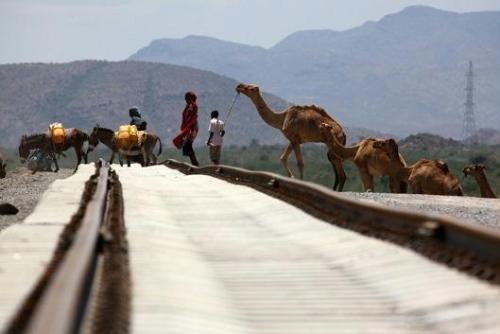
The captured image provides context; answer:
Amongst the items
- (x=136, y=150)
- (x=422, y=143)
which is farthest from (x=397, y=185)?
(x=422, y=143)

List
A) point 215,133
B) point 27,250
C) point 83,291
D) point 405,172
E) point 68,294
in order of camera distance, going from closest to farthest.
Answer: point 68,294 → point 83,291 → point 27,250 → point 405,172 → point 215,133

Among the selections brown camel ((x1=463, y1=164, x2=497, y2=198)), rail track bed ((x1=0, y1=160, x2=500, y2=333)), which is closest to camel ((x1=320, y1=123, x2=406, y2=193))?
brown camel ((x1=463, y1=164, x2=497, y2=198))

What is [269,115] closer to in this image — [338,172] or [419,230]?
[338,172]

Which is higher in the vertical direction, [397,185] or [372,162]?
[372,162]

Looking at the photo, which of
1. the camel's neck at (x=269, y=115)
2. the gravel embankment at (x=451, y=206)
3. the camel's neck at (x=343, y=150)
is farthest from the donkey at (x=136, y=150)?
the gravel embankment at (x=451, y=206)

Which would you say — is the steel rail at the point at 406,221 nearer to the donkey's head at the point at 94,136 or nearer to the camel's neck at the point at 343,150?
the camel's neck at the point at 343,150

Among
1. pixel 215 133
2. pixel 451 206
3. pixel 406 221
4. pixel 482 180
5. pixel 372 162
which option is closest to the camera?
pixel 406 221

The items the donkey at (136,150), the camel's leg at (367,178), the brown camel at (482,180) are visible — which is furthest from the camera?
the donkey at (136,150)

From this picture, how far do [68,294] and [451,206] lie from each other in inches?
564

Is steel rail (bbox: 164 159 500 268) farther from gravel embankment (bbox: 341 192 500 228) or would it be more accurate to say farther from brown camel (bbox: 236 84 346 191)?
brown camel (bbox: 236 84 346 191)

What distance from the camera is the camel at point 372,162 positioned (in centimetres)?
2611

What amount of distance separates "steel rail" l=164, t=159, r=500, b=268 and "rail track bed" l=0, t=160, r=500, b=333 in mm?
14

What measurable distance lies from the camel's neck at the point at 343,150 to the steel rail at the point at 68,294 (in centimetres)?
1959

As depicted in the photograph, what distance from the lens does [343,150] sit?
91.0 feet
